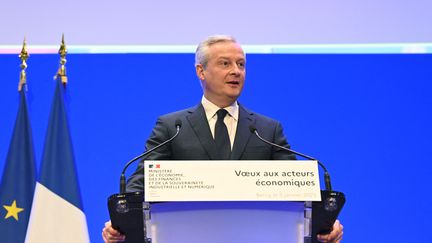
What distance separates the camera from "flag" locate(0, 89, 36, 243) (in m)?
3.02

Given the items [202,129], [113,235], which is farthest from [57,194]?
[113,235]

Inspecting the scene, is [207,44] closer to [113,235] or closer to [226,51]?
[226,51]

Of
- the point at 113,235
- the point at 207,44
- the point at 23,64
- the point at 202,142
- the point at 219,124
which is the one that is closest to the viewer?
the point at 113,235

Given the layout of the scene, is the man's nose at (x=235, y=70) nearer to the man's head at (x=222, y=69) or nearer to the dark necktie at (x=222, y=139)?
the man's head at (x=222, y=69)

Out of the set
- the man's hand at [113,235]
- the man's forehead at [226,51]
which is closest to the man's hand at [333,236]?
the man's hand at [113,235]

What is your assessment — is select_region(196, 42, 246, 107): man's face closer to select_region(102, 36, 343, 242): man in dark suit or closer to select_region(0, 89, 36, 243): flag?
select_region(102, 36, 343, 242): man in dark suit

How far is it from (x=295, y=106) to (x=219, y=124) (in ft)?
3.23

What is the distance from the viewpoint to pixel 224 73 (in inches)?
101

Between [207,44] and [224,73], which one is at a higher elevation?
[207,44]

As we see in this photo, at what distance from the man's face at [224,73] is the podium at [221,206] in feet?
3.11

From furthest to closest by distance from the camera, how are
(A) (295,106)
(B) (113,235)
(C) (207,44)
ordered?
(A) (295,106), (C) (207,44), (B) (113,235)

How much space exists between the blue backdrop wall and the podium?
5.67 ft

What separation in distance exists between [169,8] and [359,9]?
108 centimetres

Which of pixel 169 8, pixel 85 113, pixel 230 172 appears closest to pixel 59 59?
pixel 85 113
